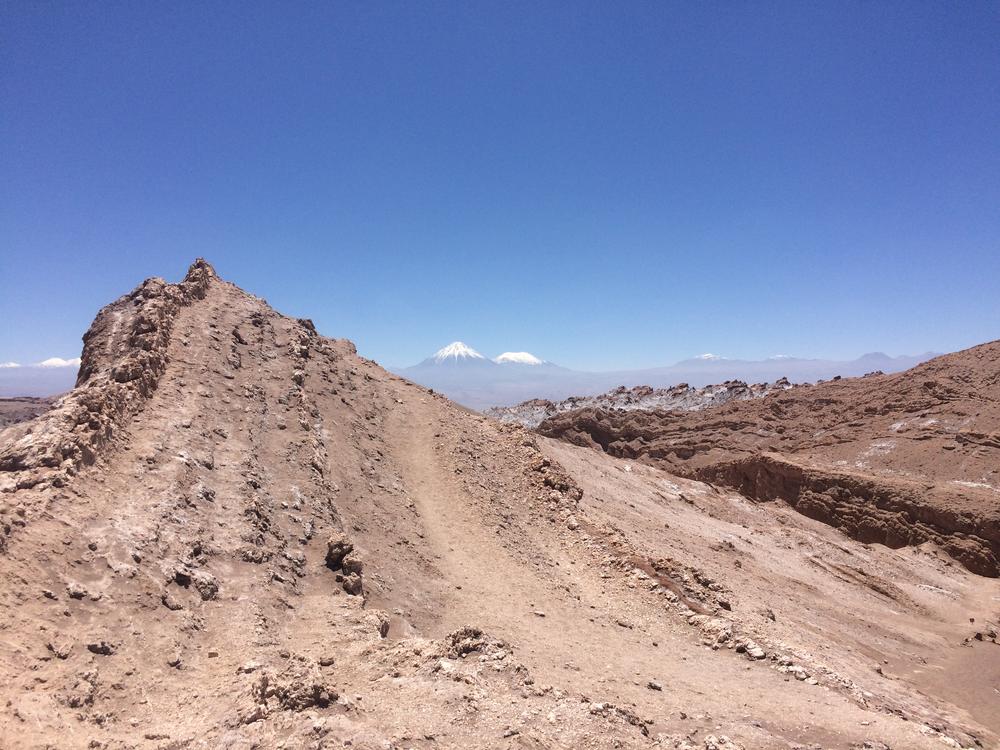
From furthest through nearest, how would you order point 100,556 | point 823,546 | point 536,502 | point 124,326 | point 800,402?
point 800,402, point 823,546, point 536,502, point 124,326, point 100,556

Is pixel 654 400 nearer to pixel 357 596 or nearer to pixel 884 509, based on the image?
pixel 884 509

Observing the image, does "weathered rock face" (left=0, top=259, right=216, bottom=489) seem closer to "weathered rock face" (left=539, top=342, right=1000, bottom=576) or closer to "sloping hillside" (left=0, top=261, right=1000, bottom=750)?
"sloping hillside" (left=0, top=261, right=1000, bottom=750)

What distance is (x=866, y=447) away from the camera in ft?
102

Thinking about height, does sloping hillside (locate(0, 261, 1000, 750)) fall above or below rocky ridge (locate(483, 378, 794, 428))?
below

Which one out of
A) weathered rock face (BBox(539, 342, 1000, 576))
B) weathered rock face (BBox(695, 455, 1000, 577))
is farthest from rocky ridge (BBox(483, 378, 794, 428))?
weathered rock face (BBox(695, 455, 1000, 577))

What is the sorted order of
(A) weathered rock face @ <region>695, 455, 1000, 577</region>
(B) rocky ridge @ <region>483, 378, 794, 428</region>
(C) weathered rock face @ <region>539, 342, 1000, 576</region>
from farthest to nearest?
(B) rocky ridge @ <region>483, 378, 794, 428</region>
(C) weathered rock face @ <region>539, 342, 1000, 576</region>
(A) weathered rock face @ <region>695, 455, 1000, 577</region>

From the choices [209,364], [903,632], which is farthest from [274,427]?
[903,632]

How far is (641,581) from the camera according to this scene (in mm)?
12406

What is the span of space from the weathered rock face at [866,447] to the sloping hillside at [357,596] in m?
5.94

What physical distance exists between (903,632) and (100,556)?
1985cm

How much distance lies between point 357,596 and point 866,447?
31.9 m

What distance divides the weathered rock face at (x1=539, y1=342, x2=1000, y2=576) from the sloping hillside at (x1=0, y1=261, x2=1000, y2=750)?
19.5ft

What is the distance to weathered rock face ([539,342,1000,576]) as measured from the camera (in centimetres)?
2417

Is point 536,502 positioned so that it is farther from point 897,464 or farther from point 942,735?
point 897,464
